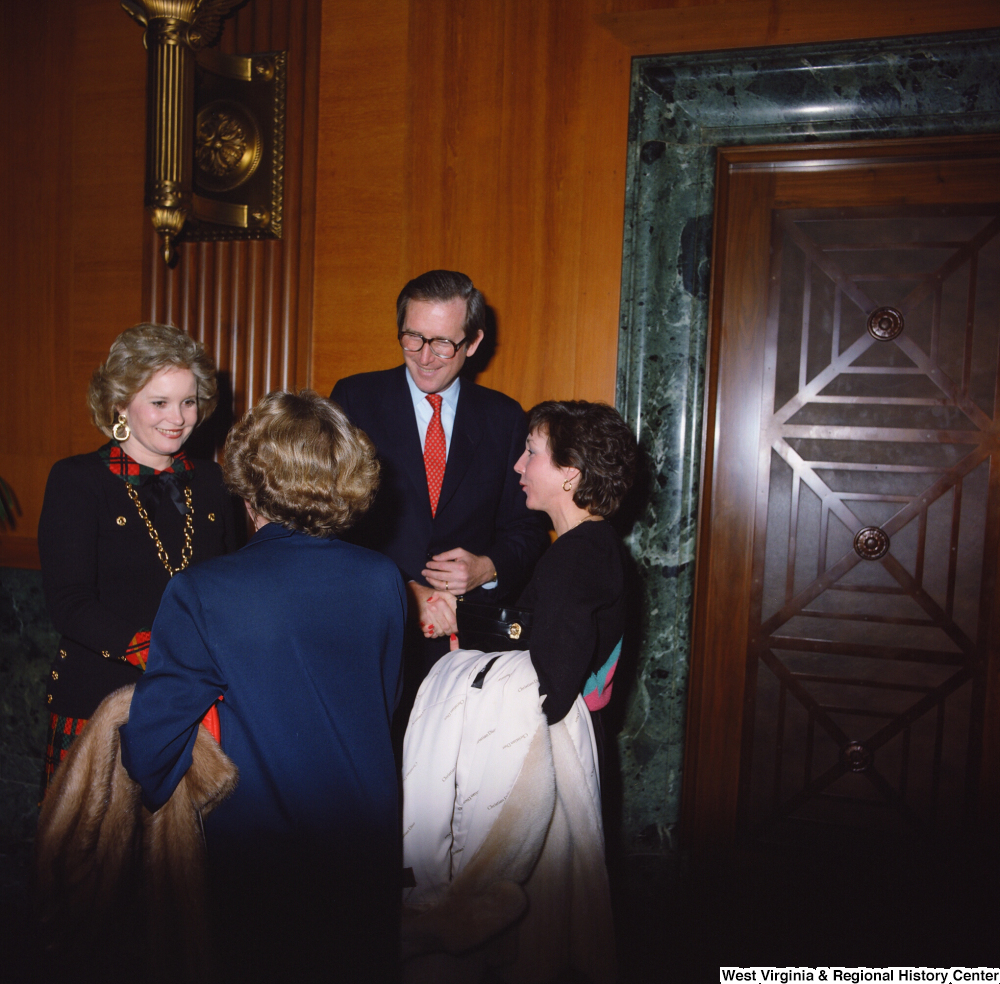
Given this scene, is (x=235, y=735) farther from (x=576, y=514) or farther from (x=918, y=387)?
(x=918, y=387)

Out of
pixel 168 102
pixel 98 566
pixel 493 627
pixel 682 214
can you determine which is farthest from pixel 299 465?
pixel 168 102

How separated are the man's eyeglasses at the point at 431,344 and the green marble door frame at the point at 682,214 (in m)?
0.69

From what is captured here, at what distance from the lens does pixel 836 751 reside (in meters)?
2.74

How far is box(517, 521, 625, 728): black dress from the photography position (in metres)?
1.68

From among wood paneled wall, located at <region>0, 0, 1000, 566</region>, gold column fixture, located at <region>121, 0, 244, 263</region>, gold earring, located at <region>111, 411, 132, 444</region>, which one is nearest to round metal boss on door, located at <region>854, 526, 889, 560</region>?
wood paneled wall, located at <region>0, 0, 1000, 566</region>

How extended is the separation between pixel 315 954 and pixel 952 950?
224 cm

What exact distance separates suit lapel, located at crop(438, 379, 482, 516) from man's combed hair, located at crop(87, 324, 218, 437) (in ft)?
2.61

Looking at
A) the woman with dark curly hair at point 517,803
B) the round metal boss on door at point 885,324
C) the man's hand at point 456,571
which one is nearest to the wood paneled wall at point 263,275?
the man's hand at point 456,571

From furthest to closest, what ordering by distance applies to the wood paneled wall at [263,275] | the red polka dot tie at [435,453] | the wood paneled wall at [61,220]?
the wood paneled wall at [61,220], the wood paneled wall at [263,275], the red polka dot tie at [435,453]

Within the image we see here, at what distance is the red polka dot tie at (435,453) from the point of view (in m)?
2.38

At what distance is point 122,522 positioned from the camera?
2.02 metres

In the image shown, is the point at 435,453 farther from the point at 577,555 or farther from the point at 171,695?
the point at 171,695

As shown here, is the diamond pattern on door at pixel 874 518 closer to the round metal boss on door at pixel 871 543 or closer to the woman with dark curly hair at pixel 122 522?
the round metal boss on door at pixel 871 543

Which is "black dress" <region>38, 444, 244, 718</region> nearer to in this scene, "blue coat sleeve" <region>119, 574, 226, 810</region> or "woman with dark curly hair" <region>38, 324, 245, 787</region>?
"woman with dark curly hair" <region>38, 324, 245, 787</region>
